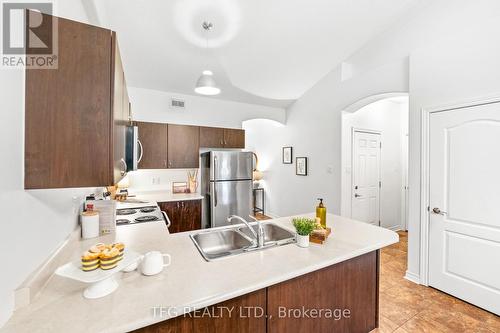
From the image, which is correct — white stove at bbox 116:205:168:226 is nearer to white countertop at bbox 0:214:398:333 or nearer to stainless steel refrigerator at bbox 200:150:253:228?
white countertop at bbox 0:214:398:333

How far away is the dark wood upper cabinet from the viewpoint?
90 cm

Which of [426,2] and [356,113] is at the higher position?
[426,2]

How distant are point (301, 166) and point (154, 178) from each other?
2.89 m

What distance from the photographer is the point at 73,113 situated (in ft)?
3.01

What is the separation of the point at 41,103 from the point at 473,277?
141 inches

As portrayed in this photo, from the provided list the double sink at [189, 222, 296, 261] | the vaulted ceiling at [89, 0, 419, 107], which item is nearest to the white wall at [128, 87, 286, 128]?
the vaulted ceiling at [89, 0, 419, 107]

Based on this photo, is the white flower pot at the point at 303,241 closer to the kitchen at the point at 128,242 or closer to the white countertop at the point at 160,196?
the kitchen at the point at 128,242

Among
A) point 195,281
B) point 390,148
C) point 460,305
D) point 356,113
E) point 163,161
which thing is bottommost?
point 460,305

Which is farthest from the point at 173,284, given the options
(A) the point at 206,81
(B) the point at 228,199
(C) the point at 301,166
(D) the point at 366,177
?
(D) the point at 366,177

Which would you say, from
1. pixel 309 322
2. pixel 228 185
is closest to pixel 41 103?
pixel 309 322

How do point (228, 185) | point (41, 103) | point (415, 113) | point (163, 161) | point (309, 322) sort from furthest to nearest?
point (228, 185)
point (163, 161)
point (415, 113)
point (309, 322)
point (41, 103)

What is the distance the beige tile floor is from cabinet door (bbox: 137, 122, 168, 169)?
11.6ft

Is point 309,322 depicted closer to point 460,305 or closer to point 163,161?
point 460,305

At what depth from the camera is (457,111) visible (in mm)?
2283
